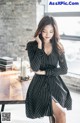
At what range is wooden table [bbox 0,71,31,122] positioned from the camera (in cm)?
219

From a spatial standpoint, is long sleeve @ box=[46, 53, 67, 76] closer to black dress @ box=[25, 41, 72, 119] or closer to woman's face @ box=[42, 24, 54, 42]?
black dress @ box=[25, 41, 72, 119]

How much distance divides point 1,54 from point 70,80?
5.05 feet

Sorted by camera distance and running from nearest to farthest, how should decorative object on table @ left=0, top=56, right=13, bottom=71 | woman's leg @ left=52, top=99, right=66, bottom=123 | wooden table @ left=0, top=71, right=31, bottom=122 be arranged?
1. woman's leg @ left=52, top=99, right=66, bottom=123
2. wooden table @ left=0, top=71, right=31, bottom=122
3. decorative object on table @ left=0, top=56, right=13, bottom=71

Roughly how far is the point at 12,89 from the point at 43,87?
1.53ft

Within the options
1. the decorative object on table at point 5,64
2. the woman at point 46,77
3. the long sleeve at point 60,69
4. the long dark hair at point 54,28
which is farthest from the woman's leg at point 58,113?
the decorative object on table at point 5,64

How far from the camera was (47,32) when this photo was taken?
222 centimetres

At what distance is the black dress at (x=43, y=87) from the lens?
2.13 m

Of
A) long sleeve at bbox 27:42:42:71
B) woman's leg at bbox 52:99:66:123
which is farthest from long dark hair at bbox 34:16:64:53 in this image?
woman's leg at bbox 52:99:66:123

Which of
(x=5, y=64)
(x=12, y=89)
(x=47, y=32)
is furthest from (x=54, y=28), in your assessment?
(x=5, y=64)

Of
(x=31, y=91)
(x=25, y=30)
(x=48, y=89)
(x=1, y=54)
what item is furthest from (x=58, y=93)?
(x=1, y=54)

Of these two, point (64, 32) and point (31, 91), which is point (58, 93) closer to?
point (31, 91)

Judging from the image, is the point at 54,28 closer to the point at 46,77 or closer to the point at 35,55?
the point at 35,55

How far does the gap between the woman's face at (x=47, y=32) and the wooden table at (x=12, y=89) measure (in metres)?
0.58

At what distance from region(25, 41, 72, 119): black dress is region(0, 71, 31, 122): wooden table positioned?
0.39ft
